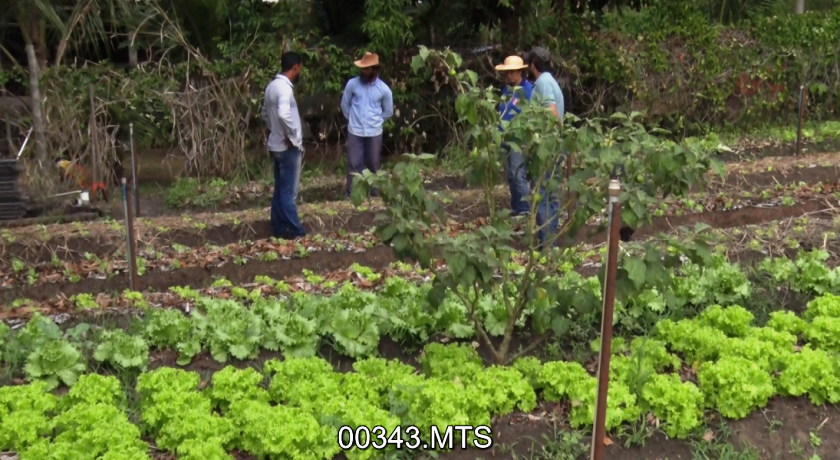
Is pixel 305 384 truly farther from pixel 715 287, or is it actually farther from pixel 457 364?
pixel 715 287

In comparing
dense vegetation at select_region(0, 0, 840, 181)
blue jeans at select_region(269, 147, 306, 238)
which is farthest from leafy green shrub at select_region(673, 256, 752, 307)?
dense vegetation at select_region(0, 0, 840, 181)

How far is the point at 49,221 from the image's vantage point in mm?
9750

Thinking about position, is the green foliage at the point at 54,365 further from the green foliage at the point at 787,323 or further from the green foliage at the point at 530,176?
the green foliage at the point at 787,323

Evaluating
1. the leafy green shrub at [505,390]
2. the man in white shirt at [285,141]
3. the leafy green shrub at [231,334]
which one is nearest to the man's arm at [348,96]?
the man in white shirt at [285,141]

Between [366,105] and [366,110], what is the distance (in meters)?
0.06

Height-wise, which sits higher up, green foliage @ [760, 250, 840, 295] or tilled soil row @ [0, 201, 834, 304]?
green foliage @ [760, 250, 840, 295]

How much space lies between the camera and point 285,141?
8328 millimetres

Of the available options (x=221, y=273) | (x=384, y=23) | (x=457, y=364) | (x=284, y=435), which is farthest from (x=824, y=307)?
(x=384, y=23)

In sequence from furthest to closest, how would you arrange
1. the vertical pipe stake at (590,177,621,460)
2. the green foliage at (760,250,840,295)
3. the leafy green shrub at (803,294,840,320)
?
1. the green foliage at (760,250,840,295)
2. the leafy green shrub at (803,294,840,320)
3. the vertical pipe stake at (590,177,621,460)

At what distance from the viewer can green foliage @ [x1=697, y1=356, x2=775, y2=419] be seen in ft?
13.6

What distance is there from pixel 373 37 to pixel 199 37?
523cm

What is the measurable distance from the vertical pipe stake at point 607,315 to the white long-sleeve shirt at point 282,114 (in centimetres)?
513

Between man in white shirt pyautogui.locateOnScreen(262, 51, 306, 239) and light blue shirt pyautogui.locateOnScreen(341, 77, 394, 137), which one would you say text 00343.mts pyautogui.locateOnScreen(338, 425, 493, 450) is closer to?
man in white shirt pyautogui.locateOnScreen(262, 51, 306, 239)

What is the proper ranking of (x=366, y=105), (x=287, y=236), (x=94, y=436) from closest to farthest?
(x=94, y=436), (x=287, y=236), (x=366, y=105)
